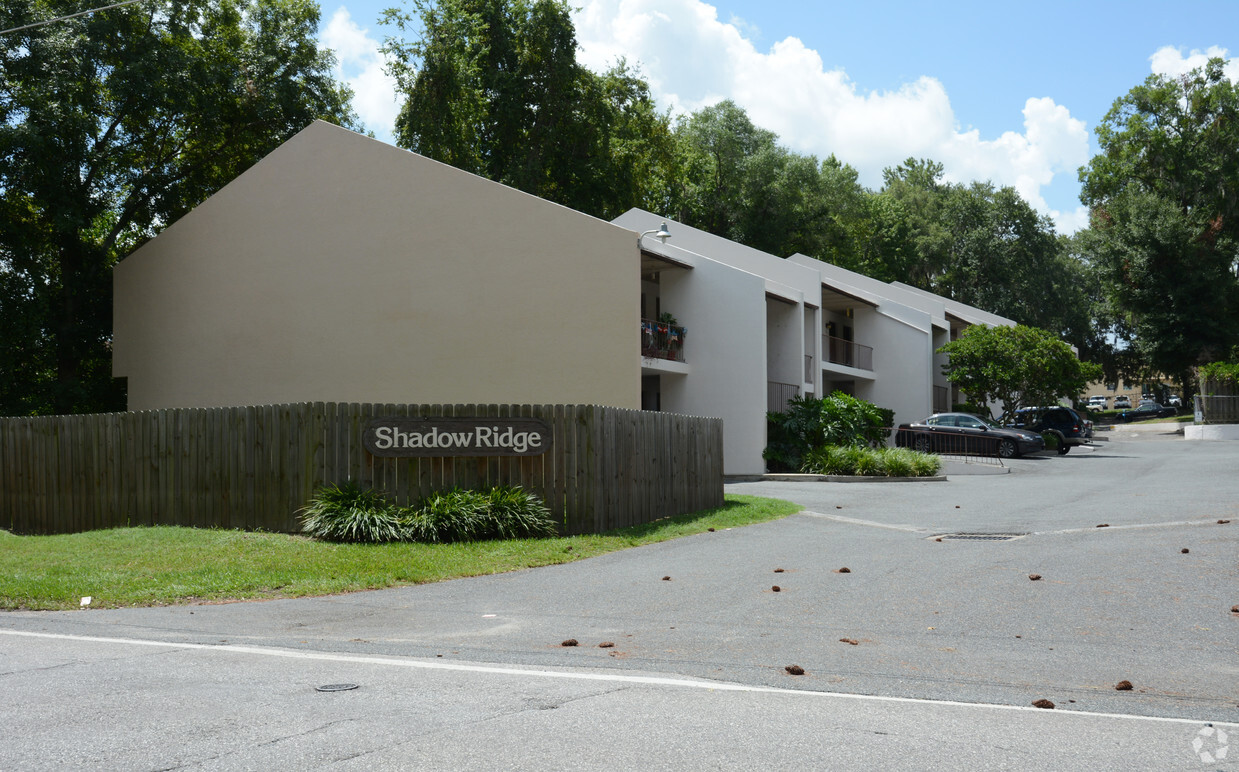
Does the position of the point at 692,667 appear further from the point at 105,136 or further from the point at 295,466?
the point at 105,136

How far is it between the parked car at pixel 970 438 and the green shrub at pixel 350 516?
24.2m

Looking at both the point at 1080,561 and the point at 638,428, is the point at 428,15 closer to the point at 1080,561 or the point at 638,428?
the point at 638,428

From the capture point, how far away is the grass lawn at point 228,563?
10617 mm

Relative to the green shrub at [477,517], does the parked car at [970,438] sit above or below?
above

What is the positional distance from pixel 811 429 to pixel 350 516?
1731cm

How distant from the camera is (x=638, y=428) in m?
16.4

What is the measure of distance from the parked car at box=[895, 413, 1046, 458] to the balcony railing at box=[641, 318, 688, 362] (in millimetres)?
9991

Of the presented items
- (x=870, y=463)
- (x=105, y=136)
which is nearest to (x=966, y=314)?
(x=870, y=463)

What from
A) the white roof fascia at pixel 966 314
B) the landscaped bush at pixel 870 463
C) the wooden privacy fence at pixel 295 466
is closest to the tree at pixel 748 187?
the white roof fascia at pixel 966 314

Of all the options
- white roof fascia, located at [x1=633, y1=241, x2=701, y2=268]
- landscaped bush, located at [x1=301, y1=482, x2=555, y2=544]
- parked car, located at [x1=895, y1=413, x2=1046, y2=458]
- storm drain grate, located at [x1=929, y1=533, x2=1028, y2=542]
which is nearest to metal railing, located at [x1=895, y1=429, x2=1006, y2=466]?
parked car, located at [x1=895, y1=413, x2=1046, y2=458]

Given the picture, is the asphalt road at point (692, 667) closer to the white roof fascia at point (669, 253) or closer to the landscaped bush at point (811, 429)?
the white roof fascia at point (669, 253)

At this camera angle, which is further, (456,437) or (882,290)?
(882,290)

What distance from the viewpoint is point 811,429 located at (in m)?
28.5

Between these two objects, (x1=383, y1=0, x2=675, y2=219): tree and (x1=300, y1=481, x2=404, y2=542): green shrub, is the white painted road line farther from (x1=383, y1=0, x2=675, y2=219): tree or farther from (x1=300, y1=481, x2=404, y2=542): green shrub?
(x1=383, y1=0, x2=675, y2=219): tree
